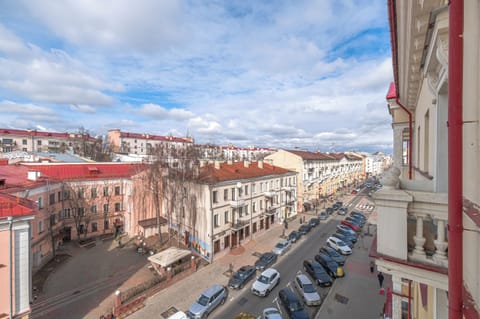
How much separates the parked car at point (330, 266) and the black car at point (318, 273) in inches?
23.6

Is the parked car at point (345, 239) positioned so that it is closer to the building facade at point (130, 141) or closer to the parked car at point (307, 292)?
the parked car at point (307, 292)

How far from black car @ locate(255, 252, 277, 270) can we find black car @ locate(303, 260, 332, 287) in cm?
279

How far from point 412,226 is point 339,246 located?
2181cm

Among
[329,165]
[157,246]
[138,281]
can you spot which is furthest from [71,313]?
[329,165]

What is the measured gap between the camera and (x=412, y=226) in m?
3.29

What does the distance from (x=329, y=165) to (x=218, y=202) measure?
115 feet

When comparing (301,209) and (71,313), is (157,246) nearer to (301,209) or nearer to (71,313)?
(71,313)

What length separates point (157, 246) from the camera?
2278cm

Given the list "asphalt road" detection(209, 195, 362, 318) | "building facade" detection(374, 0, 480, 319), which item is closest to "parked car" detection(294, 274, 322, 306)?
"asphalt road" detection(209, 195, 362, 318)

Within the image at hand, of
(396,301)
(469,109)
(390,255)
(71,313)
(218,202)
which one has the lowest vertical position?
(71,313)

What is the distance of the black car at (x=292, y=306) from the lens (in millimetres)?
12629

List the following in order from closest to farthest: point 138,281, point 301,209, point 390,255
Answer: point 390,255 → point 138,281 → point 301,209

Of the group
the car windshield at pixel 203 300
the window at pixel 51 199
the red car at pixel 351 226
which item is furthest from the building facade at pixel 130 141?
the car windshield at pixel 203 300

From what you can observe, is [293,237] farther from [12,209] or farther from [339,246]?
[12,209]
